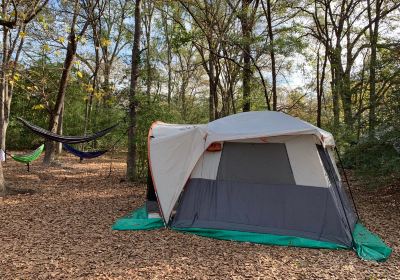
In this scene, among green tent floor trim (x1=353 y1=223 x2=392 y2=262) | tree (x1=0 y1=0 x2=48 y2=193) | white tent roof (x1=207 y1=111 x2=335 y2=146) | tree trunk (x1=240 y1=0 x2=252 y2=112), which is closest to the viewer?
green tent floor trim (x1=353 y1=223 x2=392 y2=262)

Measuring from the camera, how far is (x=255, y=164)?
3988 millimetres

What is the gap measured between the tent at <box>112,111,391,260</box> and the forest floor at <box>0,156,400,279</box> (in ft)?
0.73

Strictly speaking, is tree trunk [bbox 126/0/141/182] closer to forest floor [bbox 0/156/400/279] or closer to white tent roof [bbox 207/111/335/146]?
forest floor [bbox 0/156/400/279]

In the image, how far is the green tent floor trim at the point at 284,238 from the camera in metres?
3.35

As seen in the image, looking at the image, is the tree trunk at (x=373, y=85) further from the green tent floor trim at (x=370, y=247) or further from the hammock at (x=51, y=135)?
the hammock at (x=51, y=135)

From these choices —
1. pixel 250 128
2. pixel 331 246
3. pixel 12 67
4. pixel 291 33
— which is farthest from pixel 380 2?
pixel 12 67

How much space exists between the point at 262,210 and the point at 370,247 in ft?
3.55

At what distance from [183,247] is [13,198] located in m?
3.26

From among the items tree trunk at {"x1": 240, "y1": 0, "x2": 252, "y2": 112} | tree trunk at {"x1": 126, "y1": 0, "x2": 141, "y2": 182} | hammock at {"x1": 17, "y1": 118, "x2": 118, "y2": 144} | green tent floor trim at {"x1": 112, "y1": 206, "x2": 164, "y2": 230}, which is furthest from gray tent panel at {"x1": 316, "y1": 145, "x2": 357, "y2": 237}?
tree trunk at {"x1": 240, "y1": 0, "x2": 252, "y2": 112}

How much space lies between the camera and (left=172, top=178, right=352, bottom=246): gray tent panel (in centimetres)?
365

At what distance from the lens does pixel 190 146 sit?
420cm

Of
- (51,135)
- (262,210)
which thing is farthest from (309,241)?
(51,135)

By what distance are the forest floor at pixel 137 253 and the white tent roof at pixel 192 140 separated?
50cm

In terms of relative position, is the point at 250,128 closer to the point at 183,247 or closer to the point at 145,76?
the point at 183,247
